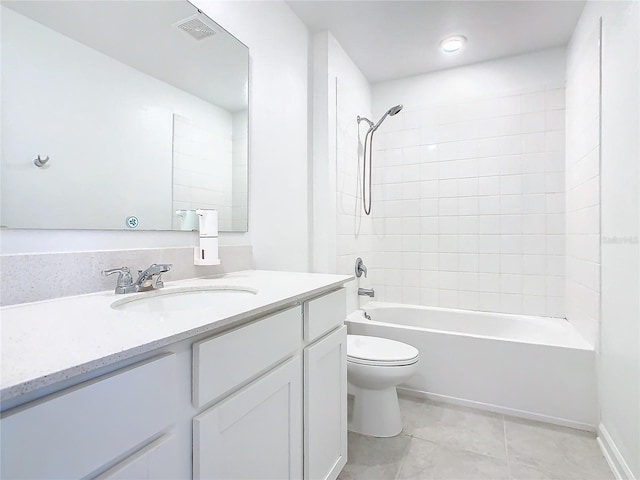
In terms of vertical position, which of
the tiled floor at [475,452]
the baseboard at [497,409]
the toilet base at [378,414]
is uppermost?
the toilet base at [378,414]

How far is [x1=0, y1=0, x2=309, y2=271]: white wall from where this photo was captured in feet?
5.45

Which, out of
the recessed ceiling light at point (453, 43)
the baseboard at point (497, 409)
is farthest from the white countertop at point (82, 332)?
the recessed ceiling light at point (453, 43)

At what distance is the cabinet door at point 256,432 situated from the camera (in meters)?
0.71

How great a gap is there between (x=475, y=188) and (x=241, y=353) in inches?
93.7

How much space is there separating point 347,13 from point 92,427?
2257mm

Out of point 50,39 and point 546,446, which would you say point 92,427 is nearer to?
point 50,39

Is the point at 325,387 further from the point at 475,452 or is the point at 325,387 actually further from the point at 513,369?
the point at 513,369

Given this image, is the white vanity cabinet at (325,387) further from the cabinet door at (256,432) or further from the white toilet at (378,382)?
the white toilet at (378,382)

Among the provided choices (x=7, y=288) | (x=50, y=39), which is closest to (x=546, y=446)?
(x=7, y=288)

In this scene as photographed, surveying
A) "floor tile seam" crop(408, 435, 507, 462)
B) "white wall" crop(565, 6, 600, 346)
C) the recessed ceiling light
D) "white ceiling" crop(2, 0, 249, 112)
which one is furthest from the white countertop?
the recessed ceiling light

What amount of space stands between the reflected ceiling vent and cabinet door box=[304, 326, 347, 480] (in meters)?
1.33

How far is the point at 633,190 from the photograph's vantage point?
128 centimetres

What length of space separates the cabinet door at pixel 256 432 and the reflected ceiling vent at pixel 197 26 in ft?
4.41

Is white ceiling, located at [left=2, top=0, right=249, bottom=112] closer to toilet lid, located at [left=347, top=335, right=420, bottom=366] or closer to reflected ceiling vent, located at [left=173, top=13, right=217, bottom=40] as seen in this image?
reflected ceiling vent, located at [left=173, top=13, right=217, bottom=40]
